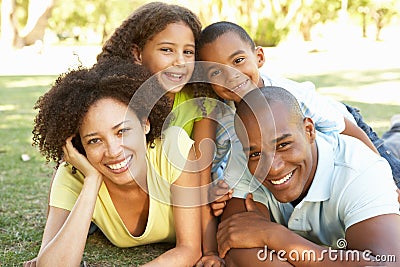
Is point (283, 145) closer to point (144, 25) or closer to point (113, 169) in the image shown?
point (113, 169)

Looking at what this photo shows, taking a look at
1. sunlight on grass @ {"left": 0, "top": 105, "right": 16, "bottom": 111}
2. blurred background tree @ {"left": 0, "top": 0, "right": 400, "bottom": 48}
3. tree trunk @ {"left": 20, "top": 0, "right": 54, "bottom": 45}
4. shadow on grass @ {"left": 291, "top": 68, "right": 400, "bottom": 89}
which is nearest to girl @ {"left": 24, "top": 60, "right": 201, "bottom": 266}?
sunlight on grass @ {"left": 0, "top": 105, "right": 16, "bottom": 111}

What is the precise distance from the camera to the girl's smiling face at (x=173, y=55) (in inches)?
141

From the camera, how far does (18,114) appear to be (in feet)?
33.3

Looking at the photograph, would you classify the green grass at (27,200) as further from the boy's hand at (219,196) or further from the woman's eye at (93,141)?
the woman's eye at (93,141)

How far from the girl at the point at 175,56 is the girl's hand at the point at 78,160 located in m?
0.65

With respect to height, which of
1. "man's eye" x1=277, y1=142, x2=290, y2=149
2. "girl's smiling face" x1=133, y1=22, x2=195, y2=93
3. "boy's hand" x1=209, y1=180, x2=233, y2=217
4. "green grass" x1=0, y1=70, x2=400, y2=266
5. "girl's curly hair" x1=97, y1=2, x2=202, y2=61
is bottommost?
"green grass" x1=0, y1=70, x2=400, y2=266

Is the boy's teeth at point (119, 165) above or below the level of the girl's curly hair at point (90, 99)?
below

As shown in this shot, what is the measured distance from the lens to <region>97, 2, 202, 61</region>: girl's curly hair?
368 centimetres

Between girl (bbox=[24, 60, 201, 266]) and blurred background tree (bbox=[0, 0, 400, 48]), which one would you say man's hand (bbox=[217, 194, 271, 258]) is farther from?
blurred background tree (bbox=[0, 0, 400, 48])

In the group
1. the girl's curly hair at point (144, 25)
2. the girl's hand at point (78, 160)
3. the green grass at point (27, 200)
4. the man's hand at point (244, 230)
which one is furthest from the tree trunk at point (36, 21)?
the man's hand at point (244, 230)

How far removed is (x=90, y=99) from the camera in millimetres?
3127

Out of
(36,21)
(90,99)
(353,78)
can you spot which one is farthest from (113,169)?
(36,21)

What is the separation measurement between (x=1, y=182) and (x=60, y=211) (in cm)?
222

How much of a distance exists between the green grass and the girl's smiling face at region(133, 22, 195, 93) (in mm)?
1069
